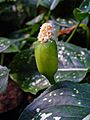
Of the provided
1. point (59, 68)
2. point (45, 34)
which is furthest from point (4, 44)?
point (45, 34)

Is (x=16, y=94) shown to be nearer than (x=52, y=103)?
No

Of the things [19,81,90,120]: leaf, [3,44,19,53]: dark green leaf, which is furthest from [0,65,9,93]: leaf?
[3,44,19,53]: dark green leaf

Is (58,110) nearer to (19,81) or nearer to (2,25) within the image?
(19,81)

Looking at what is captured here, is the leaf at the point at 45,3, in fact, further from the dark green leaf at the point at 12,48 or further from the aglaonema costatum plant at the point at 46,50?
the aglaonema costatum plant at the point at 46,50

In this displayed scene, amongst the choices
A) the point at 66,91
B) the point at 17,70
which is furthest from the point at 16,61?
the point at 66,91

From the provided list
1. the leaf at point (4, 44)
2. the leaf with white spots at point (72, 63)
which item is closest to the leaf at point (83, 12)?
the leaf with white spots at point (72, 63)

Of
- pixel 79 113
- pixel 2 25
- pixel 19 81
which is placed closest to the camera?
pixel 79 113
